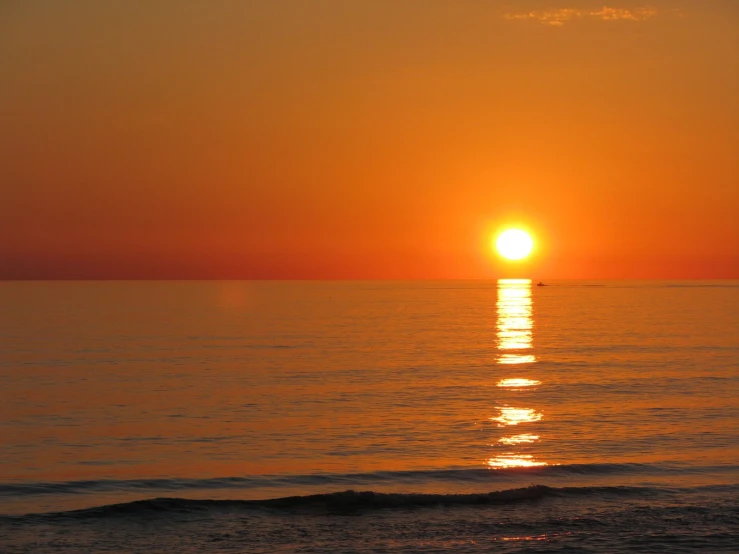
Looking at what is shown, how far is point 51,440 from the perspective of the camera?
32.8m

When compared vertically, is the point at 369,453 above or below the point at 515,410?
below

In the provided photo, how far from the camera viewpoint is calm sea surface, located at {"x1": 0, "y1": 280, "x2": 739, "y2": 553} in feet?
66.3

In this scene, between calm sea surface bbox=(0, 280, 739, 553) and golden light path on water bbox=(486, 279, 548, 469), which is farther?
golden light path on water bbox=(486, 279, 548, 469)

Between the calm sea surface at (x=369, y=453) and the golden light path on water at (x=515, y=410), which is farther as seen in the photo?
the golden light path on water at (x=515, y=410)

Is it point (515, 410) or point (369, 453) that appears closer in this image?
point (369, 453)

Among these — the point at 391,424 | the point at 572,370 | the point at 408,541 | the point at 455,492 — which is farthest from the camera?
the point at 572,370

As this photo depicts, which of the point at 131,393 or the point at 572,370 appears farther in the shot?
the point at 572,370

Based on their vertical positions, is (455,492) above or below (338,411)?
below

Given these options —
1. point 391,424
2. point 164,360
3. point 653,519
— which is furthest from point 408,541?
point 164,360

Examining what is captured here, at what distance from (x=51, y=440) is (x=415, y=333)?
66654 mm

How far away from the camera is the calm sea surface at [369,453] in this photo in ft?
66.3

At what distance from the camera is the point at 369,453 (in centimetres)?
3008

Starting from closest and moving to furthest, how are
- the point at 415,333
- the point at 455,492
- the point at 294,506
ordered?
the point at 294,506, the point at 455,492, the point at 415,333

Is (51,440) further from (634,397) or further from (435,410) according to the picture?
(634,397)
